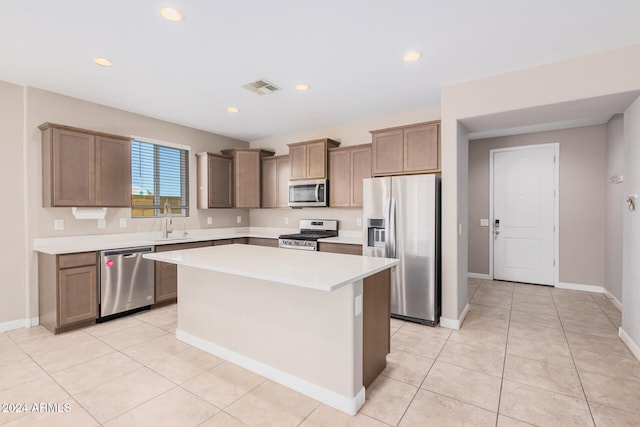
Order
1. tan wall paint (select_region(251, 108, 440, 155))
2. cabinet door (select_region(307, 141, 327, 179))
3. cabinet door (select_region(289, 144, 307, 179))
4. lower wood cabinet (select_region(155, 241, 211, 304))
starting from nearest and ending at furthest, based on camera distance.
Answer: lower wood cabinet (select_region(155, 241, 211, 304)) → tan wall paint (select_region(251, 108, 440, 155)) → cabinet door (select_region(307, 141, 327, 179)) → cabinet door (select_region(289, 144, 307, 179))

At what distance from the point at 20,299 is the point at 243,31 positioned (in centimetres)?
380

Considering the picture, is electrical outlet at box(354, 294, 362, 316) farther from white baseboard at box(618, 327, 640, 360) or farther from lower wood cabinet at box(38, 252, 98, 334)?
lower wood cabinet at box(38, 252, 98, 334)

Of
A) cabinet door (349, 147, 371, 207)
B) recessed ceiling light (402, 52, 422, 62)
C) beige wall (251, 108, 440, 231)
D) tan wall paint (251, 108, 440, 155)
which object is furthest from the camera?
cabinet door (349, 147, 371, 207)

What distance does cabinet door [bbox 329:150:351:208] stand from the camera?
15.7 feet

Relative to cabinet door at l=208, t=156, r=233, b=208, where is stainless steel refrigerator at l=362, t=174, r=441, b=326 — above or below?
below

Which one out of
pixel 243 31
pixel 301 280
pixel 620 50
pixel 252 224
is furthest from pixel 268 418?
pixel 252 224

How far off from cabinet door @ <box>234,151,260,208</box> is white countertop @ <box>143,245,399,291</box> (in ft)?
8.41

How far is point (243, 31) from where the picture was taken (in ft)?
7.95

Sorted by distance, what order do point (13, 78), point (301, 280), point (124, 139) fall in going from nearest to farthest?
point (301, 280) → point (13, 78) → point (124, 139)

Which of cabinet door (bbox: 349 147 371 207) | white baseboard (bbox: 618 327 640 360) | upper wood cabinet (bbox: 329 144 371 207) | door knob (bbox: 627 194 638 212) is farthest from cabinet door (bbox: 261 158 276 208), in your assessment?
white baseboard (bbox: 618 327 640 360)

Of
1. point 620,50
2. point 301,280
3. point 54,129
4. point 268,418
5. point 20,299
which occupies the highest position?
point 620,50

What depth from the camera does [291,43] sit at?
8.55 feet

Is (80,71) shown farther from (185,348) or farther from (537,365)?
(537,365)

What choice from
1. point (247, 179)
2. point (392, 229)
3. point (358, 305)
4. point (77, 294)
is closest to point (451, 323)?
point (392, 229)
